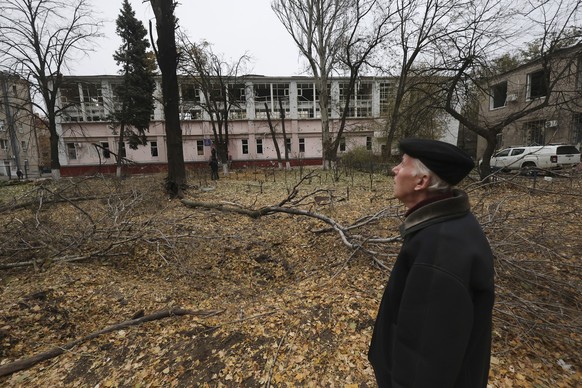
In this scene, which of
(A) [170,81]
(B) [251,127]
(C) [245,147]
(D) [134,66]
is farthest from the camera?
(C) [245,147]

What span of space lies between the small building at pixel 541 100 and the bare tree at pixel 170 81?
9.96 metres

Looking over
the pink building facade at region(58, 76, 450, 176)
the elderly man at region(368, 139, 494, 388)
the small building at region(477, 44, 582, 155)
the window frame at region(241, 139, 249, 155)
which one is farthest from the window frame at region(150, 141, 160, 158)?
the elderly man at region(368, 139, 494, 388)

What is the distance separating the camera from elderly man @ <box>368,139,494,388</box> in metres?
1.00

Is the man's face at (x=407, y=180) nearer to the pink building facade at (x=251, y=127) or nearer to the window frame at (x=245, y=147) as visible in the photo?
the pink building facade at (x=251, y=127)

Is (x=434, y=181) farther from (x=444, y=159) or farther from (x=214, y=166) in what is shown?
(x=214, y=166)

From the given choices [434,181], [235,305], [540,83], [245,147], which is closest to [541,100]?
[540,83]

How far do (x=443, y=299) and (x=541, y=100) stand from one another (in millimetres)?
19506

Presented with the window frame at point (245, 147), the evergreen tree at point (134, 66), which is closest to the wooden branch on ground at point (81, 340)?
the evergreen tree at point (134, 66)

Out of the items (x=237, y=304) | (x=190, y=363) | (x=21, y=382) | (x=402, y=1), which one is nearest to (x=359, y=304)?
(x=237, y=304)

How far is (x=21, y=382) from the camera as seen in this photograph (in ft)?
8.10

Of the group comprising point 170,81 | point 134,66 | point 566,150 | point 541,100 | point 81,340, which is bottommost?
point 81,340

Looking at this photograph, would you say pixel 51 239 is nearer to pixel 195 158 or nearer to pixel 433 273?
pixel 433 273

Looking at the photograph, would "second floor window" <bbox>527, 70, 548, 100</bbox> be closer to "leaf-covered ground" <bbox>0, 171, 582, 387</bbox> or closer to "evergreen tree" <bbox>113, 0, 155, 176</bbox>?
"leaf-covered ground" <bbox>0, 171, 582, 387</bbox>

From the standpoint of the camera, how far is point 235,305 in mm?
3762
